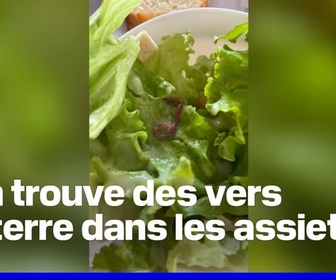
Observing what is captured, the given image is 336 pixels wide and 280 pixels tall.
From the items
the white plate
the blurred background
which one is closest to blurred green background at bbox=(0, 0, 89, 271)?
the blurred background

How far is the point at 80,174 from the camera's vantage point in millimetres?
1267

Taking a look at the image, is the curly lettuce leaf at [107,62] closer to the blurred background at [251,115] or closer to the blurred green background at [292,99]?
the blurred background at [251,115]

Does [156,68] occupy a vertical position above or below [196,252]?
above

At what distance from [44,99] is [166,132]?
24 centimetres

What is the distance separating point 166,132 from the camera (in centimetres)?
131

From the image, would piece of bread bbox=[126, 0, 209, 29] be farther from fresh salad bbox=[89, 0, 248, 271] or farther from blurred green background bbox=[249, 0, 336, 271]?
blurred green background bbox=[249, 0, 336, 271]

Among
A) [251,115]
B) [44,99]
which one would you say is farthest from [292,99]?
[44,99]

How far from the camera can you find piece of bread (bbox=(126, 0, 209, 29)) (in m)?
1.30

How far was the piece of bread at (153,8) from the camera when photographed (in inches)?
51.3

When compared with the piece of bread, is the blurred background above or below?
below

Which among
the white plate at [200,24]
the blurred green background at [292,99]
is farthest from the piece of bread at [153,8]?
the blurred green background at [292,99]
